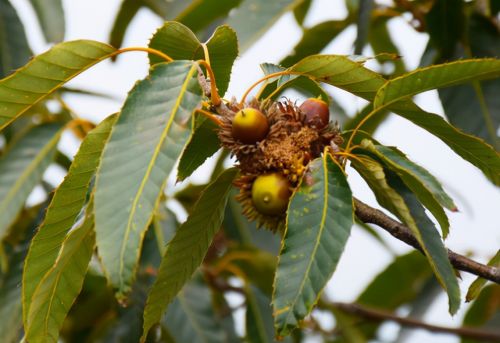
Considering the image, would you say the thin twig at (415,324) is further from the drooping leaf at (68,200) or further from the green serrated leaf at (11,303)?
the drooping leaf at (68,200)

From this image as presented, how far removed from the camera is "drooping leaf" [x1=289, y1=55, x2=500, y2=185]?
900mm

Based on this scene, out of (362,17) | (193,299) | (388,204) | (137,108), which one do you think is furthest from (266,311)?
(137,108)

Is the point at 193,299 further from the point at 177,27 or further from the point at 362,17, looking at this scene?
the point at 177,27

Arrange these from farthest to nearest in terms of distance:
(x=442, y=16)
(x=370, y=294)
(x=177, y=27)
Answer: (x=370, y=294) → (x=442, y=16) → (x=177, y=27)

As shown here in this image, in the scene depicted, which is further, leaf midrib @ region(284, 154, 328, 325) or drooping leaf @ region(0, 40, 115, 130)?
drooping leaf @ region(0, 40, 115, 130)

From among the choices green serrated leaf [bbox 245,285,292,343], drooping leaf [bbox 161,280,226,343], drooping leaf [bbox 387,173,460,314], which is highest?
drooping leaf [bbox 387,173,460,314]

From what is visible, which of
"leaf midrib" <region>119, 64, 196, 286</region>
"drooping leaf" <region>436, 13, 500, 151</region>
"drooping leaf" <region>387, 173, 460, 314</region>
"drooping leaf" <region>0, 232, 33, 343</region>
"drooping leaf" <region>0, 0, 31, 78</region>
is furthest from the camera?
"drooping leaf" <region>0, 0, 31, 78</region>

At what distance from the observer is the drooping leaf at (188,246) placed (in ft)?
3.06

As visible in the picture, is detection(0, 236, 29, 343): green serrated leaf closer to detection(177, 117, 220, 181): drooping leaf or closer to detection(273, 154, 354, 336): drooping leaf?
detection(177, 117, 220, 181): drooping leaf

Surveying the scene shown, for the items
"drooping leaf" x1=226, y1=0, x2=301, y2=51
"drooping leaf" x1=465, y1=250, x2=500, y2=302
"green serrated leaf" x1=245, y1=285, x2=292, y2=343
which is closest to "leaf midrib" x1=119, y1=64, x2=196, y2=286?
"drooping leaf" x1=465, y1=250, x2=500, y2=302

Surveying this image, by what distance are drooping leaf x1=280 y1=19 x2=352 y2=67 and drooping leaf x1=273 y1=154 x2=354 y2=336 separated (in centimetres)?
107

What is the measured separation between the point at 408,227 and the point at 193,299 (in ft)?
3.02

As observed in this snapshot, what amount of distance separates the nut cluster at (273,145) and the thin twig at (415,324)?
1.07 metres

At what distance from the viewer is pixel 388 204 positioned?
901 mm
